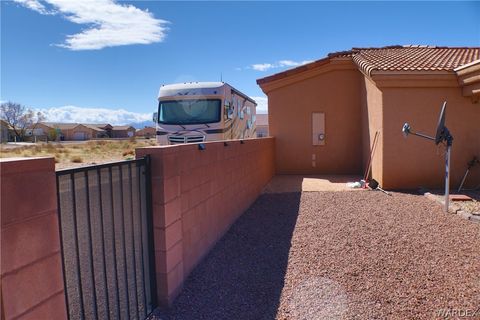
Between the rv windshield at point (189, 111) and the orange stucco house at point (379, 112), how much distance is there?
8.57 feet

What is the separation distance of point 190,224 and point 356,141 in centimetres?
1117

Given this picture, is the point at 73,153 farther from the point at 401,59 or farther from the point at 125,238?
the point at 125,238

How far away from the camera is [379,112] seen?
11531 mm

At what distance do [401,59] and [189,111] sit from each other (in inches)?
285

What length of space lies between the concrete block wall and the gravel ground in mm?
252

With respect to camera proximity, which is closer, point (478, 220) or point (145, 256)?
point (145, 256)

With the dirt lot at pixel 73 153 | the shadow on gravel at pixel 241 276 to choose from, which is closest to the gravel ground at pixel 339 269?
the shadow on gravel at pixel 241 276

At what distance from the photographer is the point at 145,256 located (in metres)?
3.99

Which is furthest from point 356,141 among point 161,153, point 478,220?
point 161,153

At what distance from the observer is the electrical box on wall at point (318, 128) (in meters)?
15.0

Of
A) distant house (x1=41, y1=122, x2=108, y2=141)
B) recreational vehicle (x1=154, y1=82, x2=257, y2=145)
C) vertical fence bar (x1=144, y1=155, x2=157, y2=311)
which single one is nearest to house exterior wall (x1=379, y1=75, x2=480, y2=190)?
recreational vehicle (x1=154, y1=82, x2=257, y2=145)

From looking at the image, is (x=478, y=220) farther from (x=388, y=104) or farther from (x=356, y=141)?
(x=356, y=141)

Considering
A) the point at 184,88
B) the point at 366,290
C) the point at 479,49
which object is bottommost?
the point at 366,290

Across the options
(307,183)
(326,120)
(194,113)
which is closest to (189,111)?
(194,113)
